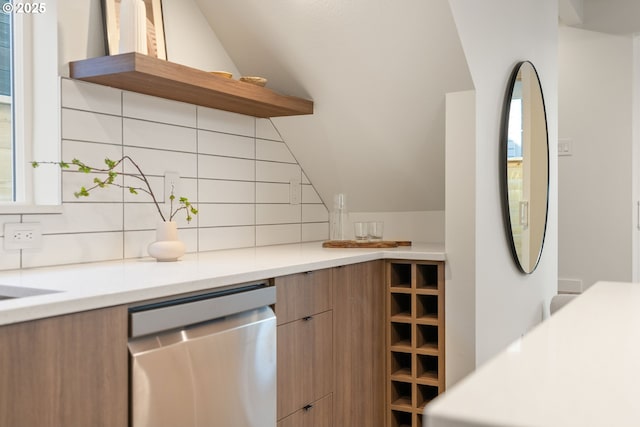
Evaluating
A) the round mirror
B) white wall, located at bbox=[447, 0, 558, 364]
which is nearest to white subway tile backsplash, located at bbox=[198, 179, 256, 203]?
white wall, located at bbox=[447, 0, 558, 364]

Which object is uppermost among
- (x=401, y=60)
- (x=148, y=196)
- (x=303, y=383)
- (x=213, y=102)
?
(x=401, y=60)

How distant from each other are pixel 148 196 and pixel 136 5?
2.31 ft

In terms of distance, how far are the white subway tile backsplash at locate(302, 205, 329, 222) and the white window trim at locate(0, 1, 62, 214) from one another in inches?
59.8

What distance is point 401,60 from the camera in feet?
8.83

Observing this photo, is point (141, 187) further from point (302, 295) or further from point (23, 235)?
point (302, 295)

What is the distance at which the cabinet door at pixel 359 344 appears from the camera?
2480 mm

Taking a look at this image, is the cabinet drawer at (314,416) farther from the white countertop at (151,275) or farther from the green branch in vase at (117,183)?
the green branch in vase at (117,183)

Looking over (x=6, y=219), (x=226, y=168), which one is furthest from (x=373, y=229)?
(x=6, y=219)

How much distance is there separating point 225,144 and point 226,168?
0.11m

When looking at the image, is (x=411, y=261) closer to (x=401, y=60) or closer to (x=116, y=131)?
(x=401, y=60)

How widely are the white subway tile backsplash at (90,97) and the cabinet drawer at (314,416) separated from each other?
1258 millimetres

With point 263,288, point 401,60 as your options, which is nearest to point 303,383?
point 263,288

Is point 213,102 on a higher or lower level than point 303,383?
higher

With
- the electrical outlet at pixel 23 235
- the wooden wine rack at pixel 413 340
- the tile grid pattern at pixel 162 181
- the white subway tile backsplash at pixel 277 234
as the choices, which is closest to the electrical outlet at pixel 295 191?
the tile grid pattern at pixel 162 181
